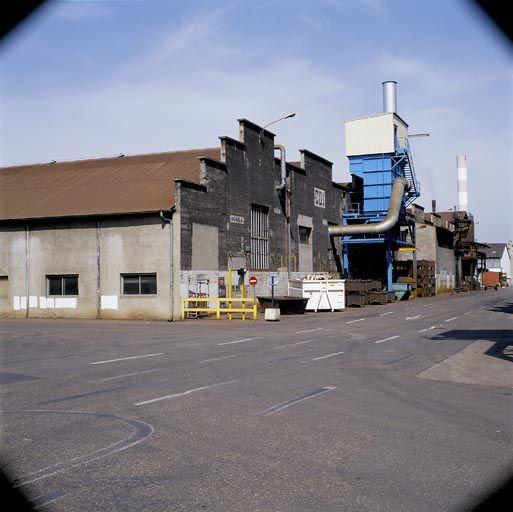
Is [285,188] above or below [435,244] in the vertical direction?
above

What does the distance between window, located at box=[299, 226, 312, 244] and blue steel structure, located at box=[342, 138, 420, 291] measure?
6748mm

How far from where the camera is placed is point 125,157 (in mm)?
44469

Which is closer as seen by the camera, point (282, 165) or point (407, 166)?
point (282, 165)

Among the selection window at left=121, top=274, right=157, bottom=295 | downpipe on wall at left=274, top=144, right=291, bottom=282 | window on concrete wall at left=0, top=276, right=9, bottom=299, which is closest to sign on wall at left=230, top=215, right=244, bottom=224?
downpipe on wall at left=274, top=144, right=291, bottom=282

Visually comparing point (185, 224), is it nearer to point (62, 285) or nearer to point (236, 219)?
point (236, 219)

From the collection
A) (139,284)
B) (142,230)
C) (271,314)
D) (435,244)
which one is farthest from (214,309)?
(435,244)

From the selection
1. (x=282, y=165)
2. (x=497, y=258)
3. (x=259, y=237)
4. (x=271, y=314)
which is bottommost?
(x=271, y=314)

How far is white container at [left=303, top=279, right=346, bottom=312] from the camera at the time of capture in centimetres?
3878

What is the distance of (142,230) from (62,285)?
5576 mm

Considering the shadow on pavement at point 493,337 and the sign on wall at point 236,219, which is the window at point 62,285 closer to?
the sign on wall at point 236,219

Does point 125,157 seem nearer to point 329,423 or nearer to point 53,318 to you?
point 53,318

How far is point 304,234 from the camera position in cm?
4834

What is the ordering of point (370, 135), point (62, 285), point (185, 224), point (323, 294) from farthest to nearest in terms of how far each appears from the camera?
1. point (370, 135)
2. point (323, 294)
3. point (62, 285)
4. point (185, 224)

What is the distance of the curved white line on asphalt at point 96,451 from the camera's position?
19.8ft
